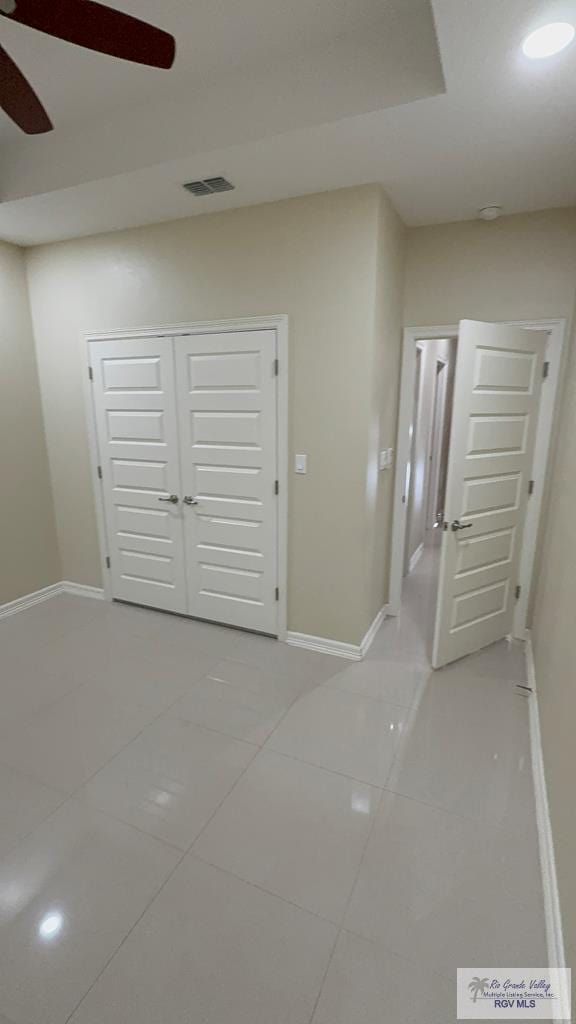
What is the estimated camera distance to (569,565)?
187cm

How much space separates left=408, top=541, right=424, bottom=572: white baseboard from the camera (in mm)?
4635

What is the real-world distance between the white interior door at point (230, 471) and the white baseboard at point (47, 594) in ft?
3.56

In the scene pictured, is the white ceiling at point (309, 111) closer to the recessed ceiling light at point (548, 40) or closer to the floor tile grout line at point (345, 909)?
the recessed ceiling light at point (548, 40)

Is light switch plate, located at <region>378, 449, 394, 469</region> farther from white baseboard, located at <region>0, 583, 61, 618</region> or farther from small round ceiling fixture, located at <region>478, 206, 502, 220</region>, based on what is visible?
white baseboard, located at <region>0, 583, 61, 618</region>

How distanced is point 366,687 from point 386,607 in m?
1.04

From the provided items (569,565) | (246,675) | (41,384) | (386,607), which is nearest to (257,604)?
(246,675)

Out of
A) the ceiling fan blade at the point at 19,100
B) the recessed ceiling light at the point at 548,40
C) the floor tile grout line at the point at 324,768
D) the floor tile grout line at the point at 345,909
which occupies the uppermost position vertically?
the recessed ceiling light at the point at 548,40

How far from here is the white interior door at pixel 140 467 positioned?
3.07 meters

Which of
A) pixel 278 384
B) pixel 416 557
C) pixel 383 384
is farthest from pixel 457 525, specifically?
pixel 416 557

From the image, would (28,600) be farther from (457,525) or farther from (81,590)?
(457,525)

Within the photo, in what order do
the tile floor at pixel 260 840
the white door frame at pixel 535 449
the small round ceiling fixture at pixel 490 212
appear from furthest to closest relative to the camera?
1. the white door frame at pixel 535 449
2. the small round ceiling fixture at pixel 490 212
3. the tile floor at pixel 260 840

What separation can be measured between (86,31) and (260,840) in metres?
2.60

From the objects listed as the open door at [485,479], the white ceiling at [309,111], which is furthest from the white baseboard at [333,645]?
the white ceiling at [309,111]

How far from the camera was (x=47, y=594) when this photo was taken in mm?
3758
